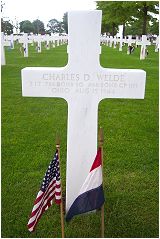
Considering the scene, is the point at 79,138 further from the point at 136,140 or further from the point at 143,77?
the point at 136,140

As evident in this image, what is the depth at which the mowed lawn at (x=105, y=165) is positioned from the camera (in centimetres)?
350

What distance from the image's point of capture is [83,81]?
3168 mm

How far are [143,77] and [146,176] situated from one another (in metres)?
1.75

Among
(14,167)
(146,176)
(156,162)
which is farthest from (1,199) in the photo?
(156,162)

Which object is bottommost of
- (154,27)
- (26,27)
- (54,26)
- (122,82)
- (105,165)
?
(105,165)

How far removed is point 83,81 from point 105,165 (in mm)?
1892

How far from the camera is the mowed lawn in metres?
3.50

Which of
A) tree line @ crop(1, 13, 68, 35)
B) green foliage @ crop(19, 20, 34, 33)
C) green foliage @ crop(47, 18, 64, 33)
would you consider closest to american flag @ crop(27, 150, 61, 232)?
tree line @ crop(1, 13, 68, 35)

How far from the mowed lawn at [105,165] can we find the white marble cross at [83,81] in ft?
2.79

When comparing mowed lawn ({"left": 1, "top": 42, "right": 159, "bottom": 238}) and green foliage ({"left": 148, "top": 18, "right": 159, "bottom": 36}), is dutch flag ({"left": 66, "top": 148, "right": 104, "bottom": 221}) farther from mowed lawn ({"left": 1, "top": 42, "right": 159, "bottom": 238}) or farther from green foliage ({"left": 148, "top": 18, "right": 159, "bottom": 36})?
green foliage ({"left": 148, "top": 18, "right": 159, "bottom": 36})

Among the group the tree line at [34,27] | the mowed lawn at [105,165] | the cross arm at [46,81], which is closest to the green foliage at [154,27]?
the tree line at [34,27]

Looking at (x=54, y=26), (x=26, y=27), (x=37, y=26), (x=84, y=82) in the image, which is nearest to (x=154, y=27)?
(x=37, y=26)

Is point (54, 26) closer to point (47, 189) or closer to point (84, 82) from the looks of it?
point (84, 82)

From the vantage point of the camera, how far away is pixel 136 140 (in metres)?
5.71
